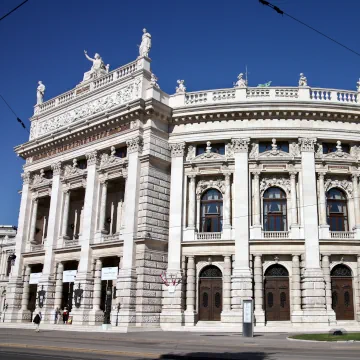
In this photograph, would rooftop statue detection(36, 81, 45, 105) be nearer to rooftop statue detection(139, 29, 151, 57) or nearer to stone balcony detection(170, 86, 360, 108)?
rooftop statue detection(139, 29, 151, 57)

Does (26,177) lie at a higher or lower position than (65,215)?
higher

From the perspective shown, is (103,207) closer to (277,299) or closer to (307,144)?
(277,299)

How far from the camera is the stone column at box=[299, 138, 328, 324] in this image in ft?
121

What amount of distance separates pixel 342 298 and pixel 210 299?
10.4m

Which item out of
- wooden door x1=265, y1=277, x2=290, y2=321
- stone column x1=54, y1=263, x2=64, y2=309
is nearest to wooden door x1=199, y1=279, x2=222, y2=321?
wooden door x1=265, y1=277, x2=290, y2=321

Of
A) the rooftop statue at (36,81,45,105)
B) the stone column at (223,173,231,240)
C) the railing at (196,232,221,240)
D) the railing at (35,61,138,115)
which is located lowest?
the railing at (196,232,221,240)

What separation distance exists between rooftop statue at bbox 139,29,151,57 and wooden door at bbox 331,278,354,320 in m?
25.3

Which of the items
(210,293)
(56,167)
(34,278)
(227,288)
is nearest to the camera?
(227,288)

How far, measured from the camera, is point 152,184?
41062 millimetres

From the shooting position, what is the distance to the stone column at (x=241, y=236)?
37.4 meters

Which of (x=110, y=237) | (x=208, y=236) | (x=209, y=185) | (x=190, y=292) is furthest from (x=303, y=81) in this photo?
(x=110, y=237)

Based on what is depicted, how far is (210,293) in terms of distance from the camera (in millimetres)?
39625

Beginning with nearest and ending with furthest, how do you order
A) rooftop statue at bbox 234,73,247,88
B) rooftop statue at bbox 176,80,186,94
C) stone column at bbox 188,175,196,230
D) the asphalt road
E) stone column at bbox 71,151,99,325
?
1. the asphalt road
2. stone column at bbox 71,151,99,325
3. stone column at bbox 188,175,196,230
4. rooftop statue at bbox 234,73,247,88
5. rooftop statue at bbox 176,80,186,94

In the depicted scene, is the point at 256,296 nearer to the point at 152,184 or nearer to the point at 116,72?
the point at 152,184
